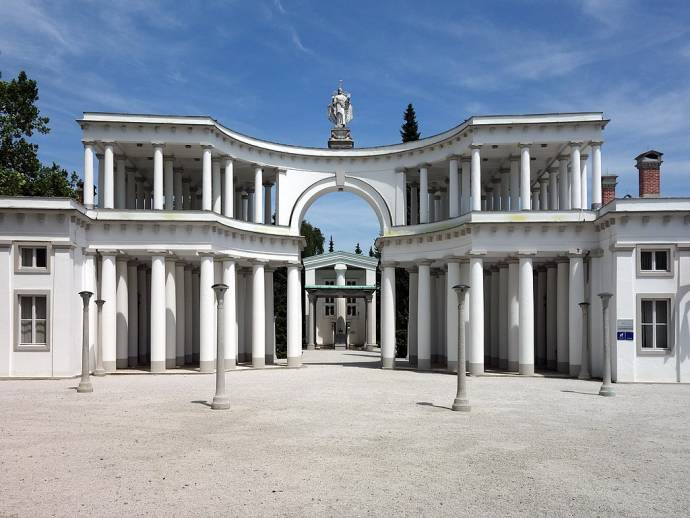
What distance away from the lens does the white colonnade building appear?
28.5m

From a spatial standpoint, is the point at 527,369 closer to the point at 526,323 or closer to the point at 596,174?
the point at 526,323

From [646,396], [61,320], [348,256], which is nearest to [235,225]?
[61,320]

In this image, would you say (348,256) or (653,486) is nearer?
(653,486)

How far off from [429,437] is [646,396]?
11606mm

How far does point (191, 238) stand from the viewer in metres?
32.9

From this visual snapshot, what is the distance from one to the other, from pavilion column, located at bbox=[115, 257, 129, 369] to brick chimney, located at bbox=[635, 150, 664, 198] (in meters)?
26.3

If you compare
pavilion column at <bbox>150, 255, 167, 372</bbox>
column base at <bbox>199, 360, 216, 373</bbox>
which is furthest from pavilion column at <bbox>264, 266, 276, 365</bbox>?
pavilion column at <bbox>150, 255, 167, 372</bbox>

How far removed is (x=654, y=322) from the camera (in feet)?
93.0

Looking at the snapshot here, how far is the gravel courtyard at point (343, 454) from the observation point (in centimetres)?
1030

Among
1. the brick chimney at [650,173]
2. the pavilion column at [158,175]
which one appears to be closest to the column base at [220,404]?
the pavilion column at [158,175]

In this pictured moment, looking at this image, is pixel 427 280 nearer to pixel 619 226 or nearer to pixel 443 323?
pixel 443 323

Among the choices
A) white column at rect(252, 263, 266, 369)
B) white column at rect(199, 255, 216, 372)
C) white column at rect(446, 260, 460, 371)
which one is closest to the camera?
white column at rect(199, 255, 216, 372)

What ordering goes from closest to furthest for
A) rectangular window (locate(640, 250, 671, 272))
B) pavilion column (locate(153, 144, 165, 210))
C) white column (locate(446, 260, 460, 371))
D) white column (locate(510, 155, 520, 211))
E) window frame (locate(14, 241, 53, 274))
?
rectangular window (locate(640, 250, 671, 272))
window frame (locate(14, 241, 53, 274))
pavilion column (locate(153, 144, 165, 210))
white column (locate(446, 260, 460, 371))
white column (locate(510, 155, 520, 211))

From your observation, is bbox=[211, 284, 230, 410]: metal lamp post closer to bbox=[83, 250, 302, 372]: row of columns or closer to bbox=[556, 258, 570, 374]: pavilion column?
bbox=[83, 250, 302, 372]: row of columns
